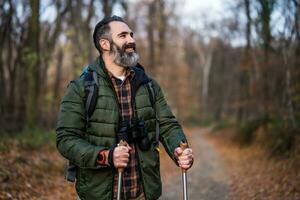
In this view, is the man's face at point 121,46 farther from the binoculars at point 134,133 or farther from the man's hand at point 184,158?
the man's hand at point 184,158

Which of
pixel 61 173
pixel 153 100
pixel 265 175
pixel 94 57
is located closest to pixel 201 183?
pixel 265 175

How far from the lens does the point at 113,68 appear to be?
353 centimetres

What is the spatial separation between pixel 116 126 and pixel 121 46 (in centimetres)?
67

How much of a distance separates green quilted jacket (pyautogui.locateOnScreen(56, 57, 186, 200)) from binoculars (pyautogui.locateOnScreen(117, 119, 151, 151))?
6cm

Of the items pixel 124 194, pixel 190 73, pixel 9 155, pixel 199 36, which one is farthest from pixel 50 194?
pixel 190 73

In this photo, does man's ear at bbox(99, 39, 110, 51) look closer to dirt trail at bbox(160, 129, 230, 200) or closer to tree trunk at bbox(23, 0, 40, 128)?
dirt trail at bbox(160, 129, 230, 200)

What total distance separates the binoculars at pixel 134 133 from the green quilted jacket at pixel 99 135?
2.2 inches

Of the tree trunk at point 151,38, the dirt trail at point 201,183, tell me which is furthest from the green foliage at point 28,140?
the tree trunk at point 151,38

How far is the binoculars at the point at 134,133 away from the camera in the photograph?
334 cm

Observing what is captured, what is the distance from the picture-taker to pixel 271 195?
8578mm

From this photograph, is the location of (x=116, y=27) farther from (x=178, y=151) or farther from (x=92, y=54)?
(x=92, y=54)

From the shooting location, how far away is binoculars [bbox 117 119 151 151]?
3.34 meters

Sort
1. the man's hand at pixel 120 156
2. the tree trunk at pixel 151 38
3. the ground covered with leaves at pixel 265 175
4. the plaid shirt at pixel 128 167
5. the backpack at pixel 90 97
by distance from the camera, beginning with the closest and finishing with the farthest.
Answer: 1. the man's hand at pixel 120 156
2. the backpack at pixel 90 97
3. the plaid shirt at pixel 128 167
4. the ground covered with leaves at pixel 265 175
5. the tree trunk at pixel 151 38

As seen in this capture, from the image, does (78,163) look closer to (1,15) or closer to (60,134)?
(60,134)
